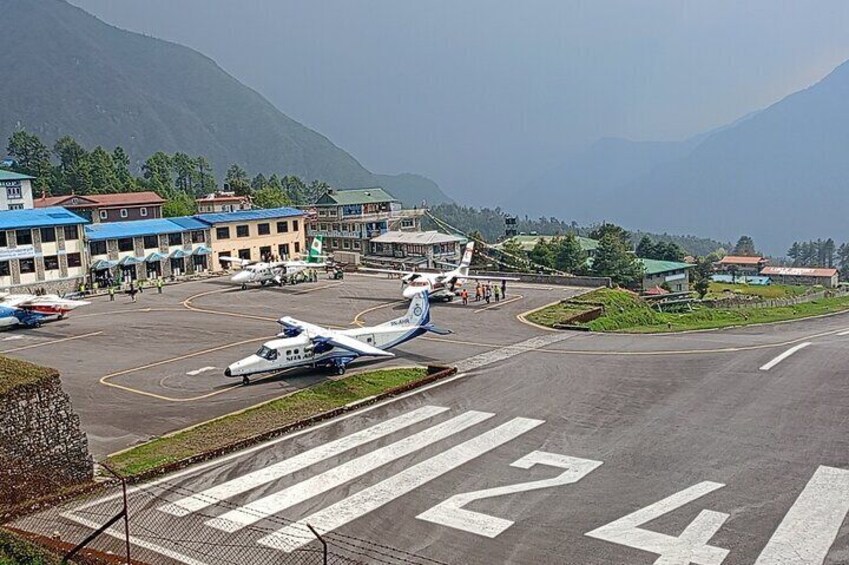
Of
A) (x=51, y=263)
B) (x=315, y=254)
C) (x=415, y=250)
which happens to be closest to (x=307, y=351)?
(x=315, y=254)

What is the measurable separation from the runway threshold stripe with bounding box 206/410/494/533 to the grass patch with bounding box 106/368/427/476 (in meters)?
4.04

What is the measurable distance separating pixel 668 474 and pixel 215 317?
117 ft

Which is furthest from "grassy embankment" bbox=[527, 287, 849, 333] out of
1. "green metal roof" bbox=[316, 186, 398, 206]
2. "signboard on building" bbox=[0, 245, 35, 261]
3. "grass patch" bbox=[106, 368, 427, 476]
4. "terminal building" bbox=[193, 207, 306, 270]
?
"green metal roof" bbox=[316, 186, 398, 206]

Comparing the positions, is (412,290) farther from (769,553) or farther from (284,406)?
(769,553)

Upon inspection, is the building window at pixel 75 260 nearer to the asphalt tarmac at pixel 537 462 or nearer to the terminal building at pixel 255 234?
the terminal building at pixel 255 234

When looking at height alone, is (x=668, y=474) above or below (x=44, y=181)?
below

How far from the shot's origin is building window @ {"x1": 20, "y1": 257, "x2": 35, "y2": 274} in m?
61.2

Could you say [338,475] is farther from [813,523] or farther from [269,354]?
[813,523]

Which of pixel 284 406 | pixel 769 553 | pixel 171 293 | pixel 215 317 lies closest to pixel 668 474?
pixel 769 553

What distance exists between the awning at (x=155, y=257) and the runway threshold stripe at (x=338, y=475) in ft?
168

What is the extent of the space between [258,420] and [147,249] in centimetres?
4898

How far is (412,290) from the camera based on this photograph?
2050 inches

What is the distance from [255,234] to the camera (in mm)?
80562

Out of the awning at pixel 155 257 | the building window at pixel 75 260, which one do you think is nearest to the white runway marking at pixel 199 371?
the building window at pixel 75 260
